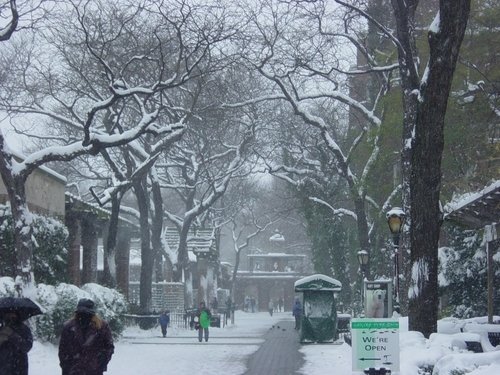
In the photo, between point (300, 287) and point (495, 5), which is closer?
point (495, 5)

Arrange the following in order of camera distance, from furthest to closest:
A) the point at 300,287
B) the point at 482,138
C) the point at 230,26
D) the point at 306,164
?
the point at 306,164 < the point at 300,287 < the point at 230,26 < the point at 482,138

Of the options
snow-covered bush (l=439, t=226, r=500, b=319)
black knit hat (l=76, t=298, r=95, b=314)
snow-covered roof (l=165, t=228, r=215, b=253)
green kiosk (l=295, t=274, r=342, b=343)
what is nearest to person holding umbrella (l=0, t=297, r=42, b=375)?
black knit hat (l=76, t=298, r=95, b=314)

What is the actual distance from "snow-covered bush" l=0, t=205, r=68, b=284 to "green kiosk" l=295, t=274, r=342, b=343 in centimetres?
928

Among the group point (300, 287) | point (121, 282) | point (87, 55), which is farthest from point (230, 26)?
point (121, 282)

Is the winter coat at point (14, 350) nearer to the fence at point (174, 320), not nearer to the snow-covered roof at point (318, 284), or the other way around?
the snow-covered roof at point (318, 284)

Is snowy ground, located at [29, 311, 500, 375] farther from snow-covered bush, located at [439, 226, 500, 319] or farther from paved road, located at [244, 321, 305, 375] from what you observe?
snow-covered bush, located at [439, 226, 500, 319]

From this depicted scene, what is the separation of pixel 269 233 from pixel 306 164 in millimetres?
68462

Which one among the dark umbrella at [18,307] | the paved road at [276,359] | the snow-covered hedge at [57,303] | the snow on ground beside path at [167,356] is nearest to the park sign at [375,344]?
the dark umbrella at [18,307]

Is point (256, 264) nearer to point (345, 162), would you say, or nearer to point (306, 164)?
point (306, 164)

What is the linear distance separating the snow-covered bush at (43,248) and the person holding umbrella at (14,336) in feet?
51.7

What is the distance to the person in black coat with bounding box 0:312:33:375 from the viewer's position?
9148mm

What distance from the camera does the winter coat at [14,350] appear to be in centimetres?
915

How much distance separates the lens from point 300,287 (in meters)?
33.0

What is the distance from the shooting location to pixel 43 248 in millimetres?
26594
